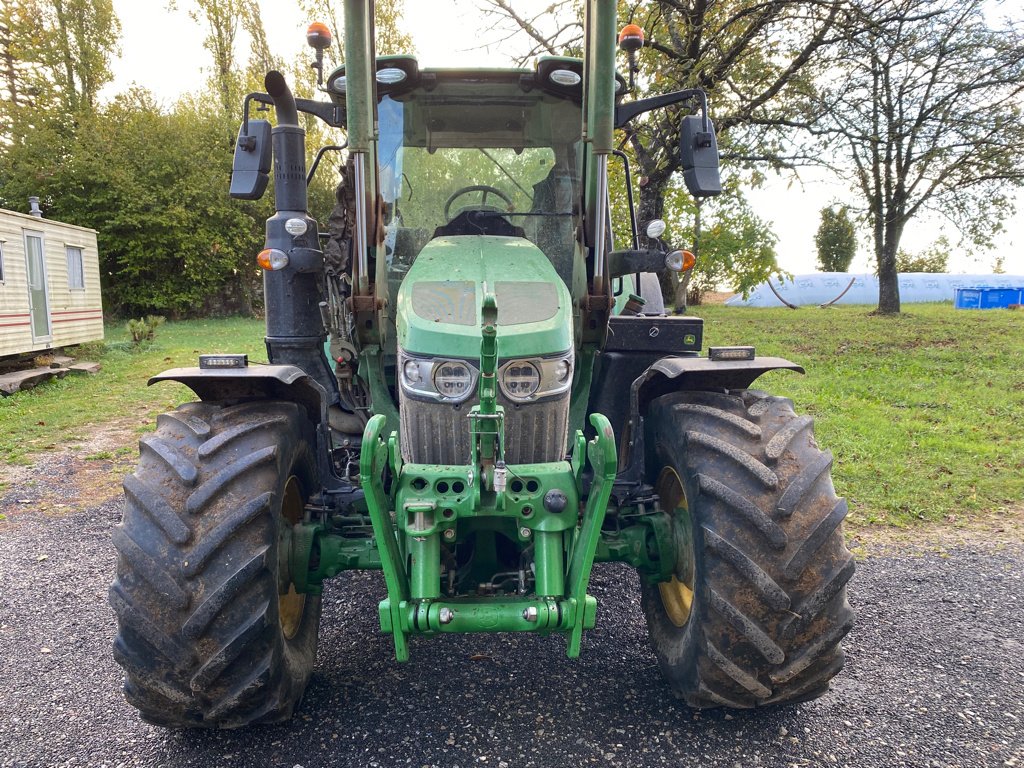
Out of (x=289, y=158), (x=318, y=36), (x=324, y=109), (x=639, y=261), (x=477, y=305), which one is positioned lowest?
(x=477, y=305)

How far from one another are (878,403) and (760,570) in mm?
7795

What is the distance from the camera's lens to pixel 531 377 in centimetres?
296

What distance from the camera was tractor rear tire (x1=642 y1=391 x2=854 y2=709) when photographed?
2602 millimetres

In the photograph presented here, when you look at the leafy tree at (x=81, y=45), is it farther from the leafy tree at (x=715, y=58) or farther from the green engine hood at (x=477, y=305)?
the green engine hood at (x=477, y=305)

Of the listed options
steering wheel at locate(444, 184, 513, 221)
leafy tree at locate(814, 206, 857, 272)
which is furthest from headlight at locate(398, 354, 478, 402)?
leafy tree at locate(814, 206, 857, 272)

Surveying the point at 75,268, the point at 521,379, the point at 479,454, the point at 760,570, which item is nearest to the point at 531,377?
the point at 521,379

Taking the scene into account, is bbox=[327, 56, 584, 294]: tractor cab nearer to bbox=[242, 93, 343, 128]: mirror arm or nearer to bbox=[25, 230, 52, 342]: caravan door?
bbox=[242, 93, 343, 128]: mirror arm

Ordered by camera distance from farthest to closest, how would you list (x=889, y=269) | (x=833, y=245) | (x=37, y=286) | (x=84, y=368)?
(x=833, y=245), (x=889, y=269), (x=37, y=286), (x=84, y=368)

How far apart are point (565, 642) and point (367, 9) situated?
113 inches

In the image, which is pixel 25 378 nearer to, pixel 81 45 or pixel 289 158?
pixel 289 158

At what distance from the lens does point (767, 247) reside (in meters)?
15.7

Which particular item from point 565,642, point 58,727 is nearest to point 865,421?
point 565,642

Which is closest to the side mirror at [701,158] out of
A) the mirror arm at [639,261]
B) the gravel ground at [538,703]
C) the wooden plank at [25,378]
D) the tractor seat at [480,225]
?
the mirror arm at [639,261]

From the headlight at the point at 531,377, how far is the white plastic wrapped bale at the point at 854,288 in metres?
31.3
